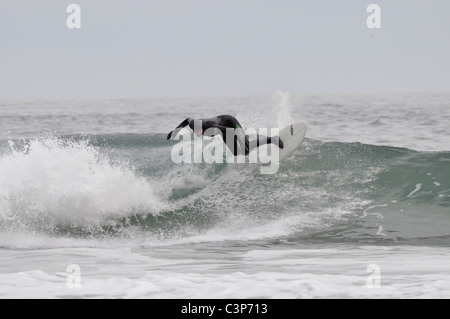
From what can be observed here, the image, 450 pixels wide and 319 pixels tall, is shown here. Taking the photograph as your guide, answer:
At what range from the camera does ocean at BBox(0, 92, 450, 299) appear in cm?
616

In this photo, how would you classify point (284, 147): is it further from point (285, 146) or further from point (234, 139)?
point (234, 139)

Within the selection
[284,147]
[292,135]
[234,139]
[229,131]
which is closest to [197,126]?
[229,131]

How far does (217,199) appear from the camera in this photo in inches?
437

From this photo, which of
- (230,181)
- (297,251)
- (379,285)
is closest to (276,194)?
(230,181)

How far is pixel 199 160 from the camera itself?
13141mm

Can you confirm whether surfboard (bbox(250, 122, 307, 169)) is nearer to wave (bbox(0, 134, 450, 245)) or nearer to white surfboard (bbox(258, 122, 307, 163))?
white surfboard (bbox(258, 122, 307, 163))

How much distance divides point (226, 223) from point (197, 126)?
167 centimetres

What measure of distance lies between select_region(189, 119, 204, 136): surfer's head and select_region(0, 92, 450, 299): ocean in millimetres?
1432

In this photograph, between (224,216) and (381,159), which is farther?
(381,159)

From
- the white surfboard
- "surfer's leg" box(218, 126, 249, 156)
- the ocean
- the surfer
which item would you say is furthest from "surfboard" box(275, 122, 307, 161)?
"surfer's leg" box(218, 126, 249, 156)

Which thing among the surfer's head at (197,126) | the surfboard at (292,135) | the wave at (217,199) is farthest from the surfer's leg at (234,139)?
the surfboard at (292,135)

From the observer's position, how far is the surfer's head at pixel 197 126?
32.5 ft
